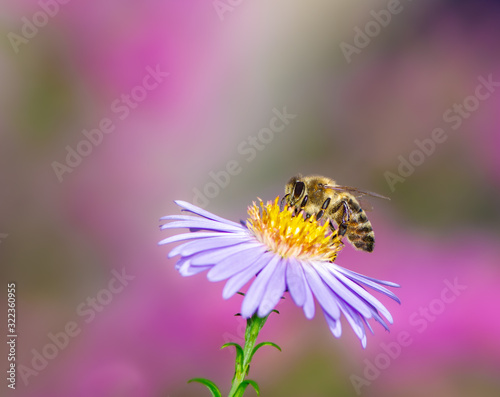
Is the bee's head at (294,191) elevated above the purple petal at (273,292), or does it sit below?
above

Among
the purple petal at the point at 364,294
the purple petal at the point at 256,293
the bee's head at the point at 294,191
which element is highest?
the bee's head at the point at 294,191

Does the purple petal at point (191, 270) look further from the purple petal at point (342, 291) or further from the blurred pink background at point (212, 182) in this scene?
the blurred pink background at point (212, 182)

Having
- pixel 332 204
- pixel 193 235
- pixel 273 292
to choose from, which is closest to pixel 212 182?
pixel 332 204

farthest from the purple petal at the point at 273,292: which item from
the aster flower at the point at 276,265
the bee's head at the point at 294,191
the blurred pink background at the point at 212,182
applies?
the blurred pink background at the point at 212,182

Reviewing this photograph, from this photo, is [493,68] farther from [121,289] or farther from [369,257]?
[121,289]

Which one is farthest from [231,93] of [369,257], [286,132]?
[369,257]

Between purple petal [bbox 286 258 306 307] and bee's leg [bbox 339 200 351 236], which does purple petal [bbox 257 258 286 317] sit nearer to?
purple petal [bbox 286 258 306 307]

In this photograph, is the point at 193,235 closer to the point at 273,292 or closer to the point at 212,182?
the point at 273,292

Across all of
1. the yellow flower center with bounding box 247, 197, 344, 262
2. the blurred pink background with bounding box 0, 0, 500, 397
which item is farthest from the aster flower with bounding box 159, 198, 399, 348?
the blurred pink background with bounding box 0, 0, 500, 397

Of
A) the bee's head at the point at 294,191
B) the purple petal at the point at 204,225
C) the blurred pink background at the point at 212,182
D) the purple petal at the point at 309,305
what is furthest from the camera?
the blurred pink background at the point at 212,182
